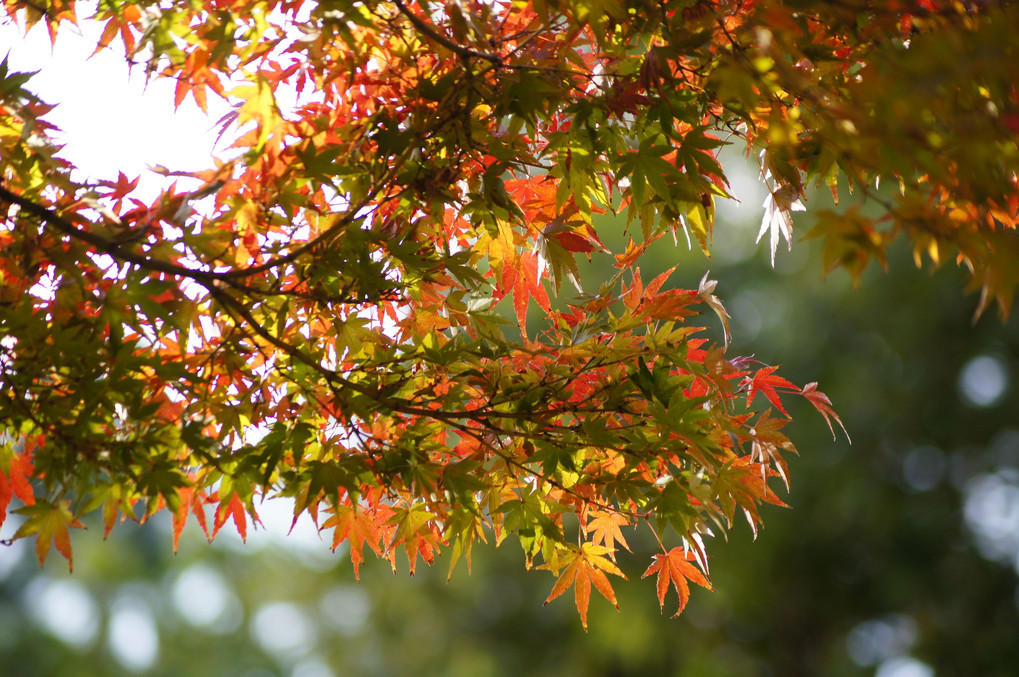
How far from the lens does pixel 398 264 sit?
1547 mm

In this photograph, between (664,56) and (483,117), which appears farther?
(483,117)

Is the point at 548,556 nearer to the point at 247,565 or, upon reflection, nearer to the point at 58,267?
the point at 58,267

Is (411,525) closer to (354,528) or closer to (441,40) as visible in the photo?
(354,528)

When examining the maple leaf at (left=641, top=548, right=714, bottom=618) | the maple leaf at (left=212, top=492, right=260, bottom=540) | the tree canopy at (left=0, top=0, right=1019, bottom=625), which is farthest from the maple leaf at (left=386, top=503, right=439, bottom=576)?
the maple leaf at (left=641, top=548, right=714, bottom=618)

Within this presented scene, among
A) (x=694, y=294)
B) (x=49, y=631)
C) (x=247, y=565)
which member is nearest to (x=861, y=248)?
(x=694, y=294)

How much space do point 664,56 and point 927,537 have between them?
26.8 feet

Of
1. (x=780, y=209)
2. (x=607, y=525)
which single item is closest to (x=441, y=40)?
(x=780, y=209)

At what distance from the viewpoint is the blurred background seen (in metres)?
8.05

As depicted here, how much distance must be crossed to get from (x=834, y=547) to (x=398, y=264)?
8.12 m

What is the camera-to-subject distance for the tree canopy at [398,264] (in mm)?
1389

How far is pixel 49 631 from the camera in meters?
13.9

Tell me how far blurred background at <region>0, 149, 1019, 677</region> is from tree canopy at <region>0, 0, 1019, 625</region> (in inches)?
276

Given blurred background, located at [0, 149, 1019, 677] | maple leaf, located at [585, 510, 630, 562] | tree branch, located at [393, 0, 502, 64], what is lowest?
blurred background, located at [0, 149, 1019, 677]

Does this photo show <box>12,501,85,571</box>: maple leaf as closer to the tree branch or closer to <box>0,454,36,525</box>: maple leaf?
<box>0,454,36,525</box>: maple leaf
